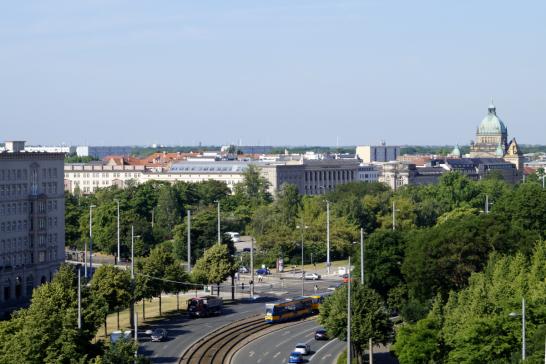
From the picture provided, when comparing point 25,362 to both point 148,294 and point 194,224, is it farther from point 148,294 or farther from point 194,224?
point 194,224

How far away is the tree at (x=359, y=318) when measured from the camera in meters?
79.2

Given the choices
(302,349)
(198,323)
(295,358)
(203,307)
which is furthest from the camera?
(203,307)

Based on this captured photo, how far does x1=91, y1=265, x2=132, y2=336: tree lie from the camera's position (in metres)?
93.8

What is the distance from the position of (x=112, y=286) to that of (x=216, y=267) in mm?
19613

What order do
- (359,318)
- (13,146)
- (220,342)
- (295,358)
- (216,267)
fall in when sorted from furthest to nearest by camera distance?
(13,146) < (216,267) < (220,342) < (295,358) < (359,318)

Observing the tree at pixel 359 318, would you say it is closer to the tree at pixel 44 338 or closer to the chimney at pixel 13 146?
the tree at pixel 44 338

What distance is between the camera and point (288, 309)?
10275 cm

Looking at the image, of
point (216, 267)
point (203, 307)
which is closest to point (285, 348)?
point (203, 307)

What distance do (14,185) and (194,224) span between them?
3030cm

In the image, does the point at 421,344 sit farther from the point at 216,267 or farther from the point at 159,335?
the point at 216,267

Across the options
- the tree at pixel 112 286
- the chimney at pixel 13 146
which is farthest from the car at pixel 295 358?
the chimney at pixel 13 146

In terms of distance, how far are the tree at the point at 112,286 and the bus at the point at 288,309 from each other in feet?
38.7

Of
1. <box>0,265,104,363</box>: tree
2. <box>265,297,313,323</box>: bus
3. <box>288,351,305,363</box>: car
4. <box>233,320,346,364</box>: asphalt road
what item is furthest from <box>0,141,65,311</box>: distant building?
<box>0,265,104,363</box>: tree

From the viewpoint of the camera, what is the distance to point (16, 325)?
6906 cm
